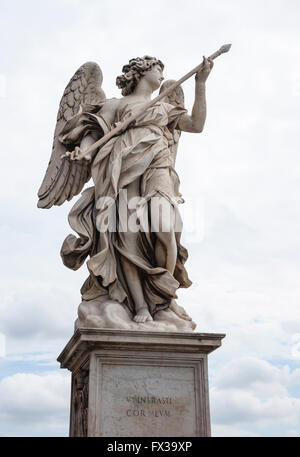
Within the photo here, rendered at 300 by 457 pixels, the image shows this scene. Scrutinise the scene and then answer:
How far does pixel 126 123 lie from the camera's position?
763cm

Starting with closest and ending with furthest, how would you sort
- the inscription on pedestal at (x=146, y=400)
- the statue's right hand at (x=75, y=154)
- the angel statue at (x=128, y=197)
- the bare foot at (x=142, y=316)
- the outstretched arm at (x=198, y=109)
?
1. the inscription on pedestal at (x=146, y=400)
2. the bare foot at (x=142, y=316)
3. the angel statue at (x=128, y=197)
4. the statue's right hand at (x=75, y=154)
5. the outstretched arm at (x=198, y=109)

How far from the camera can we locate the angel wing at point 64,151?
818 cm

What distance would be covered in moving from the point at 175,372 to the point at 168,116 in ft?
10.6

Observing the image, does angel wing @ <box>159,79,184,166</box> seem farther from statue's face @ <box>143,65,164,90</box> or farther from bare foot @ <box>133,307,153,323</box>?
bare foot @ <box>133,307,153,323</box>

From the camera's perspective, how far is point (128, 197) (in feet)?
24.4

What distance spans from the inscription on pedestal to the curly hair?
3633 millimetres

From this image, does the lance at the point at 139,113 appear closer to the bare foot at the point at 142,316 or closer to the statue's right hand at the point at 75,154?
the statue's right hand at the point at 75,154

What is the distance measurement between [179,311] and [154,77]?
2.99 meters

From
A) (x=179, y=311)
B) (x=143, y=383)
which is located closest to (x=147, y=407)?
(x=143, y=383)

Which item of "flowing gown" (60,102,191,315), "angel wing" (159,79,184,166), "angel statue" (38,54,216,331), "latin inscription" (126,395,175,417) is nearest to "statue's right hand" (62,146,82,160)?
"angel statue" (38,54,216,331)

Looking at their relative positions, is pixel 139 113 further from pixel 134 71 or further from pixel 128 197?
pixel 128 197

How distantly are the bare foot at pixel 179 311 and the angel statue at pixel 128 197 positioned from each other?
0.01 meters

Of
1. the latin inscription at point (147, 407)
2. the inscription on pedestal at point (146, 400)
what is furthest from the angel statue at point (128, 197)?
the latin inscription at point (147, 407)
